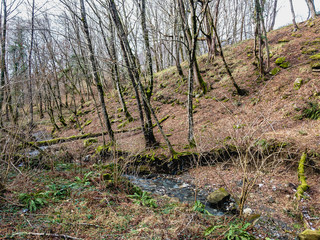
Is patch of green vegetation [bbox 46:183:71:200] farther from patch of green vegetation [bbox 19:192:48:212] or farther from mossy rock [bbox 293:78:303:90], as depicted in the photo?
mossy rock [bbox 293:78:303:90]

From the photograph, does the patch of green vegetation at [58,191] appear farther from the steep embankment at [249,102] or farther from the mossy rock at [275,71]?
the mossy rock at [275,71]

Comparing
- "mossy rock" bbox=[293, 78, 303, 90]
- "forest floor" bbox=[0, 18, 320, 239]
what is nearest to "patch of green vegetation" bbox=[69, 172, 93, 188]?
"forest floor" bbox=[0, 18, 320, 239]

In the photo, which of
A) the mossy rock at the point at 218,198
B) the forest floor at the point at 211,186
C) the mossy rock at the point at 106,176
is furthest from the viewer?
the mossy rock at the point at 106,176

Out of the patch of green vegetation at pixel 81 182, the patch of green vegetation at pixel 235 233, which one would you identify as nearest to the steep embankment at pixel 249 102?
the patch of green vegetation at pixel 235 233

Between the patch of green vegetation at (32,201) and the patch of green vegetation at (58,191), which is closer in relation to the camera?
the patch of green vegetation at (32,201)

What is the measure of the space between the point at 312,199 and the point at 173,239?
349 centimetres

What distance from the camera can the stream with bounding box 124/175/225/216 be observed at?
5.16 m

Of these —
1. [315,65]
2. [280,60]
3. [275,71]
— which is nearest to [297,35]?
[280,60]

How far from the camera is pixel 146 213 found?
12.4 ft

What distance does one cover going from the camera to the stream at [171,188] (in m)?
5.16

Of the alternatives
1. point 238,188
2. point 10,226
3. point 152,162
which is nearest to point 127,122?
point 152,162

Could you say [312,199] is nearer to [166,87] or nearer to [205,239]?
[205,239]

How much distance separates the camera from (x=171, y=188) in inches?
231

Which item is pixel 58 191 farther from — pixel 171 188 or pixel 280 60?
pixel 280 60
